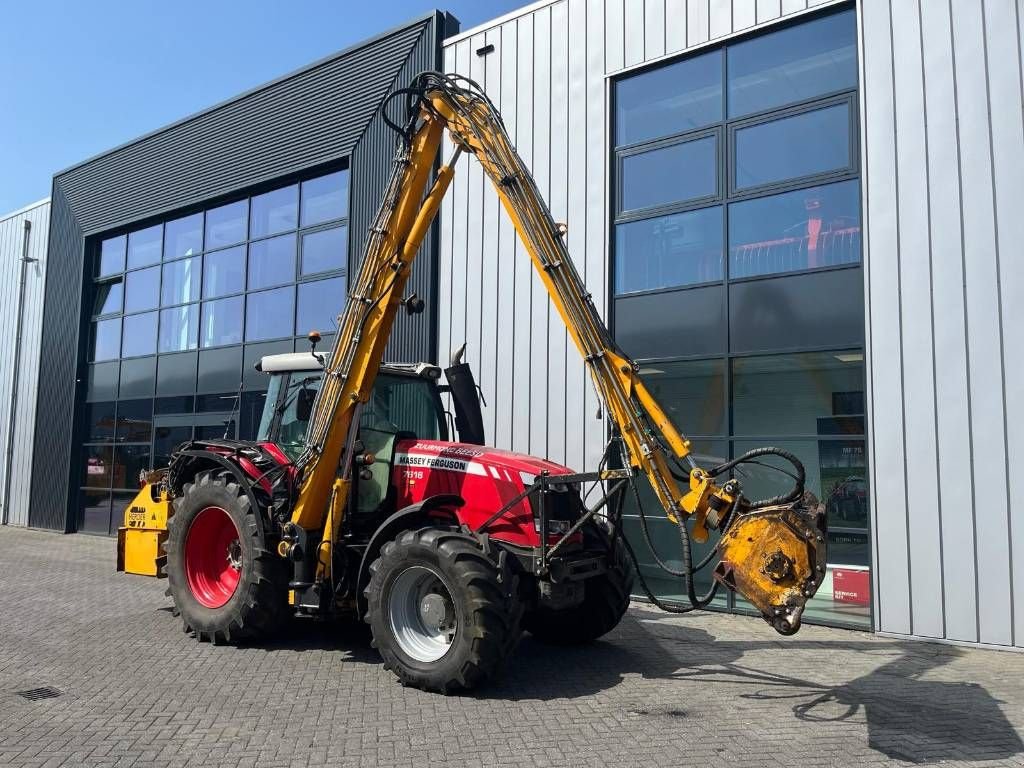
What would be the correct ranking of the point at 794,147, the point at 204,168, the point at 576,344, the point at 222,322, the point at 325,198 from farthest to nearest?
the point at 204,168, the point at 222,322, the point at 325,198, the point at 794,147, the point at 576,344

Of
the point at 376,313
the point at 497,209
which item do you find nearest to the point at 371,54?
the point at 497,209

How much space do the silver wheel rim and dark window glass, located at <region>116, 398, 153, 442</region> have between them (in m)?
11.9

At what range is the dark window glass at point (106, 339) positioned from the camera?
1742cm

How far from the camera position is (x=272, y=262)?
14609 millimetres

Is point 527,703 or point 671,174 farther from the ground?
point 671,174

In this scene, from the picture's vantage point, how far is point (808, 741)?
16.6 ft

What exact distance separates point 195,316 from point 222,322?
3.09 feet

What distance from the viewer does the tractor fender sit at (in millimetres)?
6562

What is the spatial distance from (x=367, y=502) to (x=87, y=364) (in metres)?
13.5

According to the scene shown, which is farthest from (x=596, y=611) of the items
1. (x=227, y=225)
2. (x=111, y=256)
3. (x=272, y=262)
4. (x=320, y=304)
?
(x=111, y=256)

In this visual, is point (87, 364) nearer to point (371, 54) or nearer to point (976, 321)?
point (371, 54)

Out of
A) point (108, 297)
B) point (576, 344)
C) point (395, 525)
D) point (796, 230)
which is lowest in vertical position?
point (395, 525)

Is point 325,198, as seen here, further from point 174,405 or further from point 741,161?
point 741,161

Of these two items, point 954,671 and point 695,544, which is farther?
point 695,544
